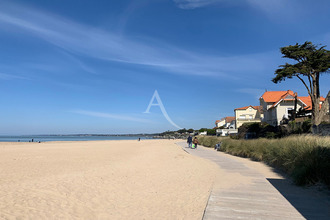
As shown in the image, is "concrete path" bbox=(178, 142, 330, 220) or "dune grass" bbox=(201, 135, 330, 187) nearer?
"concrete path" bbox=(178, 142, 330, 220)

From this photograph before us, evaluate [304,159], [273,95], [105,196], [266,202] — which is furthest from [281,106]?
[105,196]

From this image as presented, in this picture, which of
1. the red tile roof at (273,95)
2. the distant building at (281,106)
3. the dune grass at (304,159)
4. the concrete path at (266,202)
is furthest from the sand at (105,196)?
the red tile roof at (273,95)

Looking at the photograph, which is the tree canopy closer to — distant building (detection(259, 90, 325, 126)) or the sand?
distant building (detection(259, 90, 325, 126))

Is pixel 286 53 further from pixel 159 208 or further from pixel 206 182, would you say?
pixel 159 208

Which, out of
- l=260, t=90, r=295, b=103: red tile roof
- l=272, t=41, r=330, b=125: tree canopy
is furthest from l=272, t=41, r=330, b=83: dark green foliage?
l=260, t=90, r=295, b=103: red tile roof

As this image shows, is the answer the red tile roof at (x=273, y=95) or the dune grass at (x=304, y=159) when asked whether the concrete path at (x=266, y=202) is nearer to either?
the dune grass at (x=304, y=159)

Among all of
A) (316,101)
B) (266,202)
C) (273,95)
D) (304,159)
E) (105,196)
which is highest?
(273,95)

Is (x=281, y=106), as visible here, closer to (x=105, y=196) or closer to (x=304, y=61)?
(x=304, y=61)

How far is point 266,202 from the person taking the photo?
5609 mm

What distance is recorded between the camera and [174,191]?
7.52 metres

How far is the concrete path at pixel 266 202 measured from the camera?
473 centimetres

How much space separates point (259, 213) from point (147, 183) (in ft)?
15.3

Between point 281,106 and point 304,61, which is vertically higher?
point 304,61

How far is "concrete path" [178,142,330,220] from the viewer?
4727 mm
